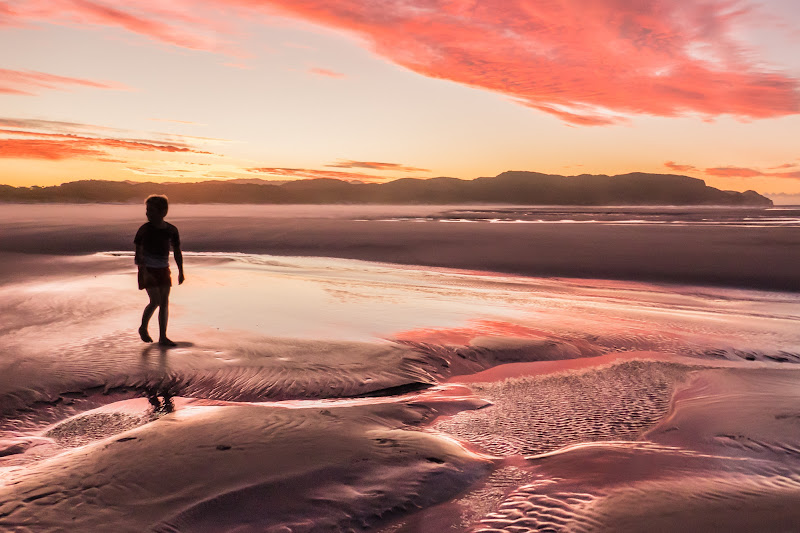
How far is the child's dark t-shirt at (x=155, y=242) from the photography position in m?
7.28

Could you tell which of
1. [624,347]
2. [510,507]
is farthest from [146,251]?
[624,347]

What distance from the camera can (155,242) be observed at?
7.36 m

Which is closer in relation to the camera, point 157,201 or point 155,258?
point 157,201

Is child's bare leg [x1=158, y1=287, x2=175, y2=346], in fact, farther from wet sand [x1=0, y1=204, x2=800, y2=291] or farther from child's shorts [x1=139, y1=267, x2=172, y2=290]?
wet sand [x1=0, y1=204, x2=800, y2=291]

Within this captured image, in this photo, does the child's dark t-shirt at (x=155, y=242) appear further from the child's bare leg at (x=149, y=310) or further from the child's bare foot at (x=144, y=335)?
the child's bare foot at (x=144, y=335)

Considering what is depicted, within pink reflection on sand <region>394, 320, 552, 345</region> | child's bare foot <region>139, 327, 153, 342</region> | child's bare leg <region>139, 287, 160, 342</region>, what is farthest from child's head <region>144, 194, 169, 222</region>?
pink reflection on sand <region>394, 320, 552, 345</region>

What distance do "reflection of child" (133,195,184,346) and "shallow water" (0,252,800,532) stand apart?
51cm

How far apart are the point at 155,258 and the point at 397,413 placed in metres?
4.37

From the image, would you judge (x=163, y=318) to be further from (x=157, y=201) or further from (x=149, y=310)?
(x=157, y=201)

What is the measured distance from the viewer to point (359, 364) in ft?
21.3

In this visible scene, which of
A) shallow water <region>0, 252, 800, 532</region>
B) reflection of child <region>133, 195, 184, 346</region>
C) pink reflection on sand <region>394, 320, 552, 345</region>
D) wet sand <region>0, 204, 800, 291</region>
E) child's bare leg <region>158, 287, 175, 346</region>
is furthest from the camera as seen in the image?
wet sand <region>0, 204, 800, 291</region>

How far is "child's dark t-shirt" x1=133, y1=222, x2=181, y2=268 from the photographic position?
7.28 meters

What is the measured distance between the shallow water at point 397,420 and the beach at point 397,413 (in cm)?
2

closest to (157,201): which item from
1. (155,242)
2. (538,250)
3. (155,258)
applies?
(155,242)
